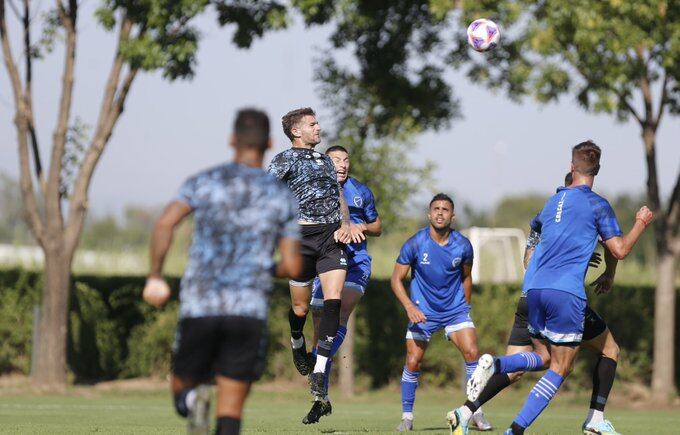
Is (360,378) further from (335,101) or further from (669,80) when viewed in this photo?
(669,80)

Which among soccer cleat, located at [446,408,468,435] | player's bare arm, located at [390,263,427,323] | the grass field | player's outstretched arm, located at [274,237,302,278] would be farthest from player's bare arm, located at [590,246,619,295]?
player's outstretched arm, located at [274,237,302,278]

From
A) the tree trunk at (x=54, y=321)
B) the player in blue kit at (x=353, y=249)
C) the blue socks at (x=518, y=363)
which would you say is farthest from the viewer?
the tree trunk at (x=54, y=321)

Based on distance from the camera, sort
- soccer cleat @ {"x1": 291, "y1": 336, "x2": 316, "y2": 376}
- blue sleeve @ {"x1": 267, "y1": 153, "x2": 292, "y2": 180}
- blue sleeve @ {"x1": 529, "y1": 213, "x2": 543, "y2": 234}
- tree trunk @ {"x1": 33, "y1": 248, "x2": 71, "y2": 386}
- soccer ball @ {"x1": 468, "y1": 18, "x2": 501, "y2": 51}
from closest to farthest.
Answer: blue sleeve @ {"x1": 529, "y1": 213, "x2": 543, "y2": 234}
blue sleeve @ {"x1": 267, "y1": 153, "x2": 292, "y2": 180}
soccer cleat @ {"x1": 291, "y1": 336, "x2": 316, "y2": 376}
soccer ball @ {"x1": 468, "y1": 18, "x2": 501, "y2": 51}
tree trunk @ {"x1": 33, "y1": 248, "x2": 71, "y2": 386}

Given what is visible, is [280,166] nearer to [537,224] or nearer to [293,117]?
[293,117]

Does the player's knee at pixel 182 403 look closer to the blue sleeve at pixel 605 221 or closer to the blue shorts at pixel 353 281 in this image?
the blue sleeve at pixel 605 221

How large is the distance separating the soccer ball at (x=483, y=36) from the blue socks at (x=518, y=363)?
4806mm

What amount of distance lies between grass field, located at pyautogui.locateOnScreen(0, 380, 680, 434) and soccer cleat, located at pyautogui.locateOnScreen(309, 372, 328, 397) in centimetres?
73

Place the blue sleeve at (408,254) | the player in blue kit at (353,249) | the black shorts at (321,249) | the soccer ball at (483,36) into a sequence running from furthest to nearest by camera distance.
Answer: the soccer ball at (483,36) < the blue sleeve at (408,254) < the player in blue kit at (353,249) < the black shorts at (321,249)

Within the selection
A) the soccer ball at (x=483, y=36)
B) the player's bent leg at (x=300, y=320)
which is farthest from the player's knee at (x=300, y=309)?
the soccer ball at (x=483, y=36)

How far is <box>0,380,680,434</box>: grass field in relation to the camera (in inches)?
463

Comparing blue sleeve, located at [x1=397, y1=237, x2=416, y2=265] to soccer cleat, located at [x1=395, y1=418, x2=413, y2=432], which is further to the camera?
blue sleeve, located at [x1=397, y1=237, x2=416, y2=265]

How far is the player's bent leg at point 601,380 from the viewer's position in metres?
10.2

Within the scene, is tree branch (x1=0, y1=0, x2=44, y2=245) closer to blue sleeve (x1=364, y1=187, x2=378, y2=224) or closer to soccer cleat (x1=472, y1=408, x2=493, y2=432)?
blue sleeve (x1=364, y1=187, x2=378, y2=224)

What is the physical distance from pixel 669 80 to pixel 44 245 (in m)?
10.5
